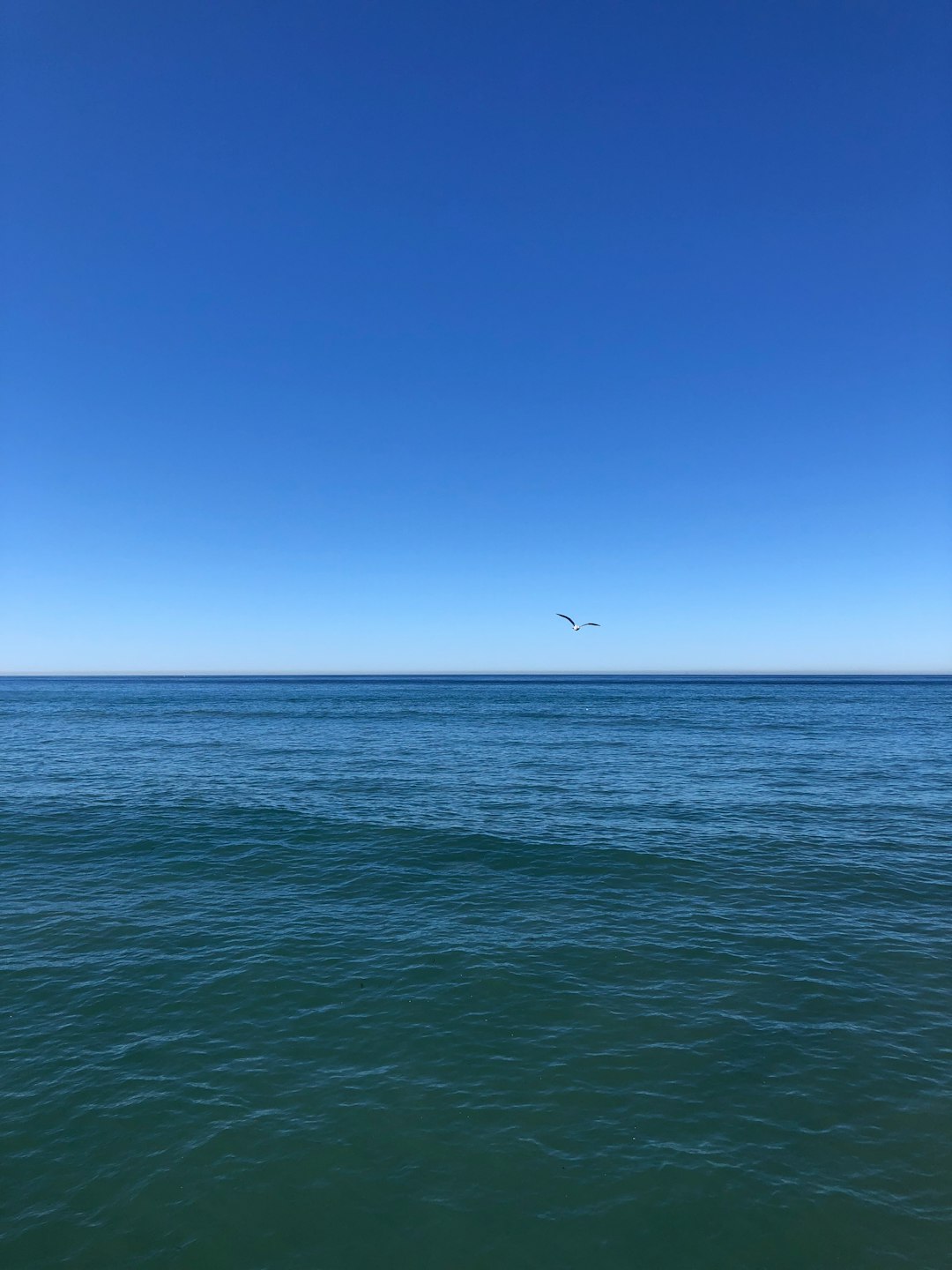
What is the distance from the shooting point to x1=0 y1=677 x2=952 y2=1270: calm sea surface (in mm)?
11961

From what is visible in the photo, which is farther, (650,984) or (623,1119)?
(650,984)

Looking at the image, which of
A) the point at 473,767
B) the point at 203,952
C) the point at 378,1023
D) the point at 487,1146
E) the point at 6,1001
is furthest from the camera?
the point at 473,767

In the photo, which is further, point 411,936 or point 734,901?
point 734,901

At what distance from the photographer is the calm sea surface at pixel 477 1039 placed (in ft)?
39.2

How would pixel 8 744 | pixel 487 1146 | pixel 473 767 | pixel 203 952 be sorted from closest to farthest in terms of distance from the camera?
pixel 487 1146 → pixel 203 952 → pixel 473 767 → pixel 8 744

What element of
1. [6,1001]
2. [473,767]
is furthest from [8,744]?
[6,1001]

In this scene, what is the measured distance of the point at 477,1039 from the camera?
56.5ft

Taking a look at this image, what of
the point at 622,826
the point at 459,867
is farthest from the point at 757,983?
the point at 622,826

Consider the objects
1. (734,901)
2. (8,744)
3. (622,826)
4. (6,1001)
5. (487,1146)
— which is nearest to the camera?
(487,1146)

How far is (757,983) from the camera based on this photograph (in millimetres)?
19891

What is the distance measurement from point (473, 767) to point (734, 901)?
3265 cm

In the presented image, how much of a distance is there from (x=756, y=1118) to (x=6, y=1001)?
20378 mm

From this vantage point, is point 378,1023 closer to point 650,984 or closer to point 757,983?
point 650,984

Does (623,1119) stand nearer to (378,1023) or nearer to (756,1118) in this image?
(756,1118)
